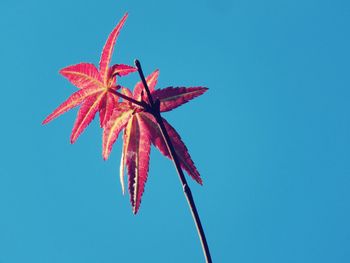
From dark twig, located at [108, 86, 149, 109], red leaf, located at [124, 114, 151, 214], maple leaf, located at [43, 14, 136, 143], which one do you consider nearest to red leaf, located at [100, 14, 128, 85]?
maple leaf, located at [43, 14, 136, 143]

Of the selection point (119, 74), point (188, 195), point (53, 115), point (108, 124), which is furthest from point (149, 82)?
point (188, 195)

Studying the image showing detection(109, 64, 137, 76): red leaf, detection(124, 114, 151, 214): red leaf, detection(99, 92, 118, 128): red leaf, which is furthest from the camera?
detection(109, 64, 137, 76): red leaf

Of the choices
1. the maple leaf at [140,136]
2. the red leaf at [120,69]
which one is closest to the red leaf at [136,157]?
the maple leaf at [140,136]

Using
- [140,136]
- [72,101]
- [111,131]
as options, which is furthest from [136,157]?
[72,101]

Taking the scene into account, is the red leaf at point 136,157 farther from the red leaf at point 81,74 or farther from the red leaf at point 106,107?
the red leaf at point 81,74

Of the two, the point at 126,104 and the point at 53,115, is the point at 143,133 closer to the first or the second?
the point at 126,104

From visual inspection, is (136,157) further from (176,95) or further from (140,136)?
(176,95)

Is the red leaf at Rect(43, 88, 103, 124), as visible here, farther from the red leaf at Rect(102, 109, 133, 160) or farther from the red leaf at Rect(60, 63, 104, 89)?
the red leaf at Rect(102, 109, 133, 160)
